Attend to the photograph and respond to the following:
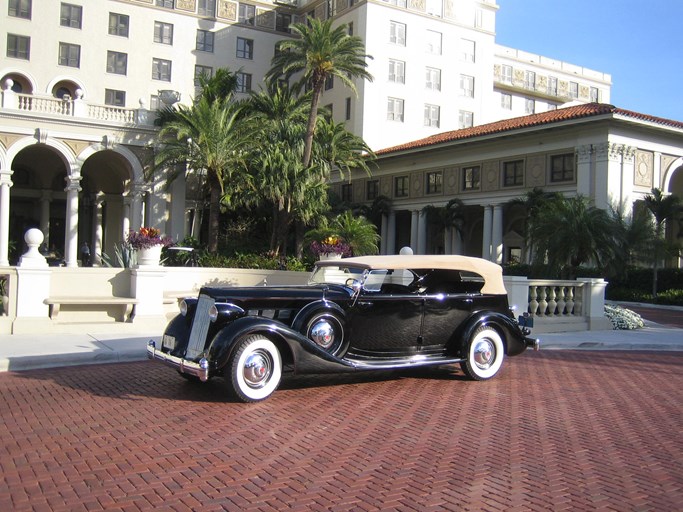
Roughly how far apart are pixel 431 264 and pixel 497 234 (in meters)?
29.2

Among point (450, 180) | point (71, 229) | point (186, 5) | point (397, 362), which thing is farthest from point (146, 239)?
point (186, 5)

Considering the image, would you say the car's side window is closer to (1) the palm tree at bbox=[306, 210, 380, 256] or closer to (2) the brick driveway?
(2) the brick driveway

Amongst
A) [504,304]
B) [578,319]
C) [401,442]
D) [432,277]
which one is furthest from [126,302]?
[578,319]

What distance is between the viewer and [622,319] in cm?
1689

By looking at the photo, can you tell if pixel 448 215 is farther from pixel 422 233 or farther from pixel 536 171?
pixel 536 171

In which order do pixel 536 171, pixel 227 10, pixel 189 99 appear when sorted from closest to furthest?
1. pixel 536 171
2. pixel 189 99
3. pixel 227 10

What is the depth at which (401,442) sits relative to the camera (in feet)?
19.8

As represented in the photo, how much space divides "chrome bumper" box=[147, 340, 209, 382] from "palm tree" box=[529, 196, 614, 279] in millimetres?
15489

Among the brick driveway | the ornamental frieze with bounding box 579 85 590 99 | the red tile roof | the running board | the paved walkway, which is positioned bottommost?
the brick driveway

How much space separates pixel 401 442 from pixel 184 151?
24.6 meters

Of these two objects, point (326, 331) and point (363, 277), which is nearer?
point (326, 331)

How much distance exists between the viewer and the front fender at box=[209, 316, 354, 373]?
280 inches

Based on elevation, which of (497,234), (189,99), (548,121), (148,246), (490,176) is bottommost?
(148,246)

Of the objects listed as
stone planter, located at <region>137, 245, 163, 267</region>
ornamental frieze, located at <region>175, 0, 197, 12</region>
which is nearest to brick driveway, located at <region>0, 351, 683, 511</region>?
stone planter, located at <region>137, 245, 163, 267</region>
